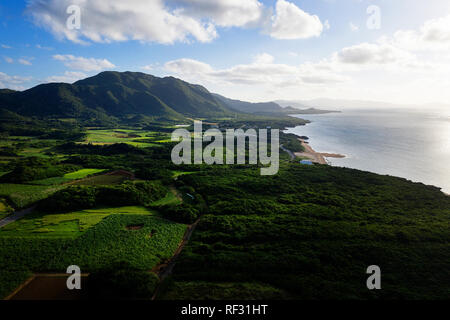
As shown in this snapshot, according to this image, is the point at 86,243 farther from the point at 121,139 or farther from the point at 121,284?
the point at 121,139

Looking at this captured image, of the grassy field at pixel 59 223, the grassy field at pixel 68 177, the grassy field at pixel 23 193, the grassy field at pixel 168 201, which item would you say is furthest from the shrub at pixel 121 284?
the grassy field at pixel 68 177

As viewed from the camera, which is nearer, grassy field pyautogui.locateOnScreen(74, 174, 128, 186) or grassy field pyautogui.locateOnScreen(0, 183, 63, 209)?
grassy field pyautogui.locateOnScreen(0, 183, 63, 209)

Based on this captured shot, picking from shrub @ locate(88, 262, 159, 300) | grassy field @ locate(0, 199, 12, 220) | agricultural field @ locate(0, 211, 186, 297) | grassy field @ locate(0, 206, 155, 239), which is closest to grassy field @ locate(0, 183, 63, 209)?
grassy field @ locate(0, 199, 12, 220)

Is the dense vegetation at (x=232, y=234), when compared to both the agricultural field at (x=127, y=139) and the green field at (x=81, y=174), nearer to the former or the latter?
the green field at (x=81, y=174)

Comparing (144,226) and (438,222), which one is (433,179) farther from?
(144,226)

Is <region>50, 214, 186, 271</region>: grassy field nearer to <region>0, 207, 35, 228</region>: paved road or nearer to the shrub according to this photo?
the shrub
